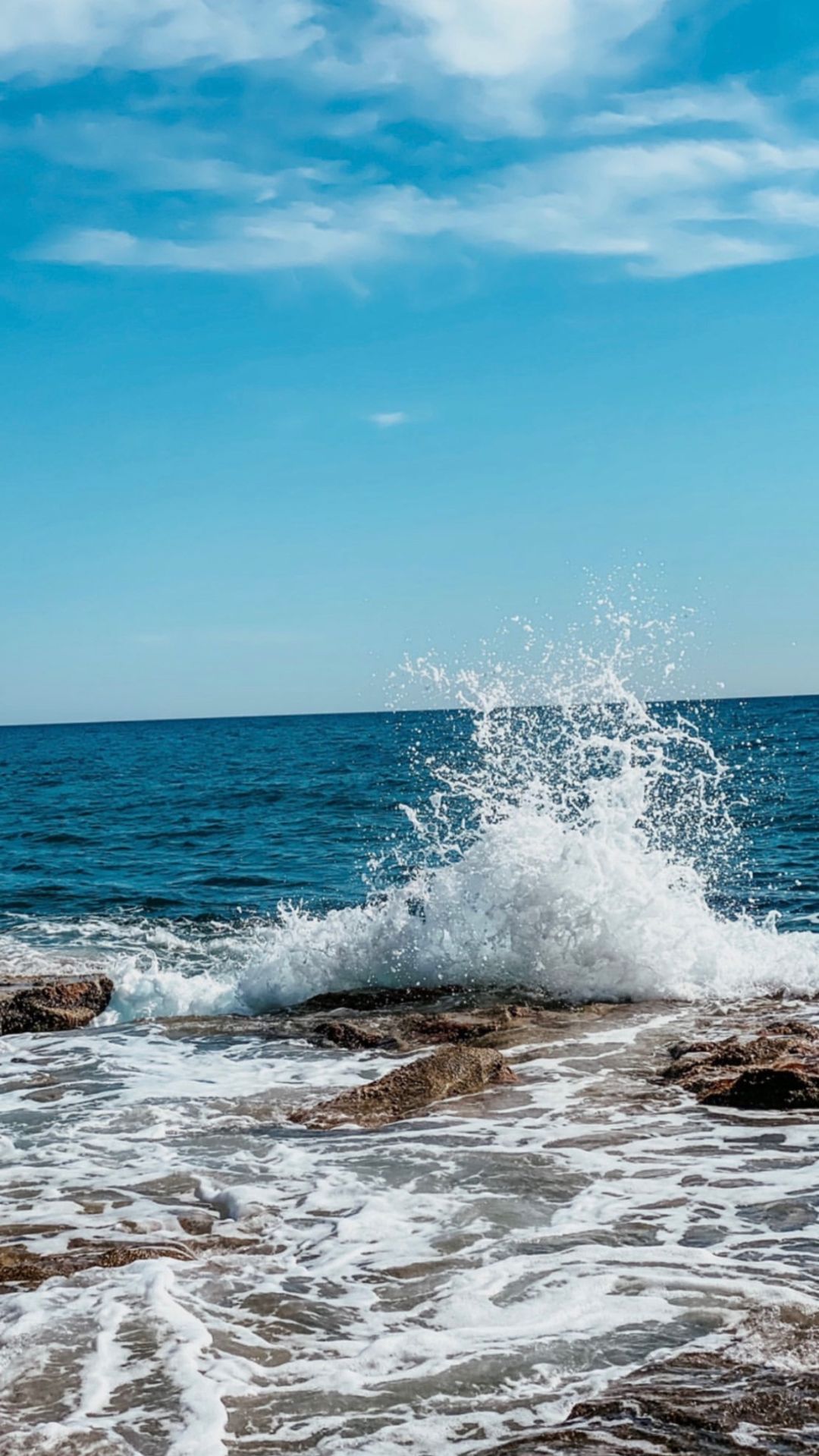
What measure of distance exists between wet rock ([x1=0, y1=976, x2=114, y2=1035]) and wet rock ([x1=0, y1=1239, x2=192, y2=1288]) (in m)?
5.18

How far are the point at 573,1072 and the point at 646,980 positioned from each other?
2884 mm

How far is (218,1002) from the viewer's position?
11516 mm

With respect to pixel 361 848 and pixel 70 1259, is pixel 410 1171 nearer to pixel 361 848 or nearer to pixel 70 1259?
pixel 70 1259

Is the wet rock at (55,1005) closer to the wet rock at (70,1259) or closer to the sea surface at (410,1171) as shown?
the sea surface at (410,1171)

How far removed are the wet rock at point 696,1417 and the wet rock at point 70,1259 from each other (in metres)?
2.06

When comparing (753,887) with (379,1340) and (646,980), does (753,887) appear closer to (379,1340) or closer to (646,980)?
(646,980)

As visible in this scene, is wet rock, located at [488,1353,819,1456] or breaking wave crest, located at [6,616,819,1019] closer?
wet rock, located at [488,1353,819,1456]

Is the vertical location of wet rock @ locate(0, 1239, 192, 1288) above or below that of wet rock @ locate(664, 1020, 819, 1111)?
above

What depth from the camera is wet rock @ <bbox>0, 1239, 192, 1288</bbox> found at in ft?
15.9

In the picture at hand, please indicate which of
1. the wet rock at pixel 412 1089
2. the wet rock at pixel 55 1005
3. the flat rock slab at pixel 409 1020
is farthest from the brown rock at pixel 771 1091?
the wet rock at pixel 55 1005

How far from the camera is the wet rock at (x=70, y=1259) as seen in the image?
4.84 metres

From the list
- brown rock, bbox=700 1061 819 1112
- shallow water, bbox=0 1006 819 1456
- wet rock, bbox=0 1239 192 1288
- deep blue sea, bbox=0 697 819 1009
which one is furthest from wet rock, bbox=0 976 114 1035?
brown rock, bbox=700 1061 819 1112

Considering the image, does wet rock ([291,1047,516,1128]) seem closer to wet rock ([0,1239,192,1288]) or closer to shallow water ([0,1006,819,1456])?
shallow water ([0,1006,819,1456])

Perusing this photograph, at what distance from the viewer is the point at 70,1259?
5.02 metres
